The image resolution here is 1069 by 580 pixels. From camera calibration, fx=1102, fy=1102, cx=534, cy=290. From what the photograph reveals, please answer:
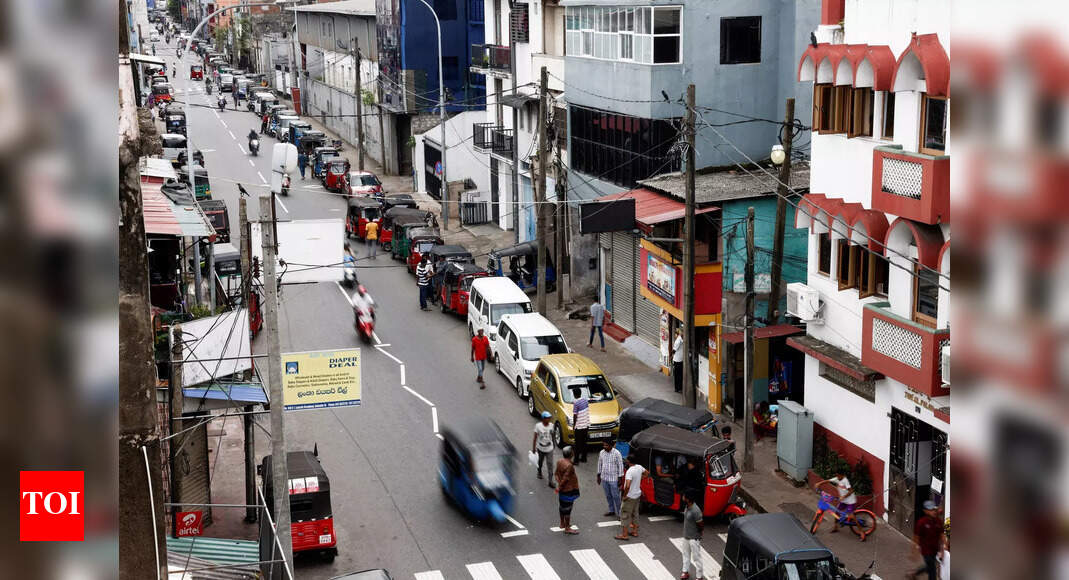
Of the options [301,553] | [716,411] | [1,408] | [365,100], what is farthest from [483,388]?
[365,100]

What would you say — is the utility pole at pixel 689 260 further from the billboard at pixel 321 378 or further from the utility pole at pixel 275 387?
the utility pole at pixel 275 387

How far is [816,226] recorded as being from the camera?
21.9 meters

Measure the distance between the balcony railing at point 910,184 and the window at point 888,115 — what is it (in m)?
1.09

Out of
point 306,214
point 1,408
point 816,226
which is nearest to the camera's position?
point 1,408

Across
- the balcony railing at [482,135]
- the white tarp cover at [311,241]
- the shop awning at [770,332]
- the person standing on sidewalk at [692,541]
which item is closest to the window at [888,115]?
the shop awning at [770,332]

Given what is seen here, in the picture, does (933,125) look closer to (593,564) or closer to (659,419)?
(659,419)

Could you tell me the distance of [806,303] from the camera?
73.0 feet

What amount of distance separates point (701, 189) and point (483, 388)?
792 cm

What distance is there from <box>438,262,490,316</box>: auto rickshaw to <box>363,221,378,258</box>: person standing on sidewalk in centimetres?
901

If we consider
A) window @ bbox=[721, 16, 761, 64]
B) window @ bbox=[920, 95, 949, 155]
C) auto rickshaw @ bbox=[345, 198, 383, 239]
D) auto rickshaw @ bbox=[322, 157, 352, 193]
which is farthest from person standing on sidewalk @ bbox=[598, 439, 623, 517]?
auto rickshaw @ bbox=[322, 157, 352, 193]

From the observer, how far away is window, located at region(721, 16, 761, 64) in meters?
32.5

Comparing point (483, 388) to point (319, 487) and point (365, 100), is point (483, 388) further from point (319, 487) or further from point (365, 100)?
point (365, 100)

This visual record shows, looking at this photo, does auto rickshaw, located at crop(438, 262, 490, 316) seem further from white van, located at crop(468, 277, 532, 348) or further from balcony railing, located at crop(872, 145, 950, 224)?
balcony railing, located at crop(872, 145, 950, 224)

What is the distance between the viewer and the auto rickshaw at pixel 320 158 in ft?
203
